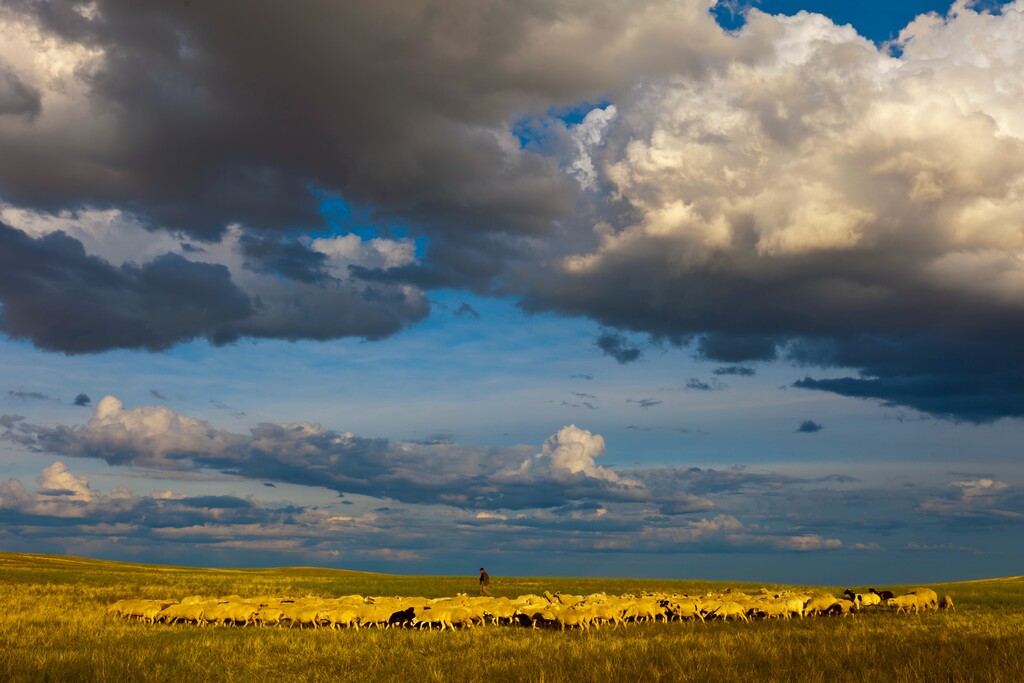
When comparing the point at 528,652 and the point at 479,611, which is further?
the point at 479,611

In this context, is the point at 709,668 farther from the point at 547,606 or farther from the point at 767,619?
the point at 767,619

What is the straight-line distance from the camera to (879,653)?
1786 centimetres

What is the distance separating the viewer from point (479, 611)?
27219mm

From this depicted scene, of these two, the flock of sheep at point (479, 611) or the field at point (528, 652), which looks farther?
the flock of sheep at point (479, 611)

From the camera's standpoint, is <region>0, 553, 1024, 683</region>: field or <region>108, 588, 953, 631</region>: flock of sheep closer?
<region>0, 553, 1024, 683</region>: field

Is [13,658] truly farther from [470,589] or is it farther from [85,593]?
[470,589]

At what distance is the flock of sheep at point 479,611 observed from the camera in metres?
26.8

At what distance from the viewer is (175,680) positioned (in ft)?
53.4

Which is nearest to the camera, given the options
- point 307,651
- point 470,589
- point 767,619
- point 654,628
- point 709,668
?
point 709,668

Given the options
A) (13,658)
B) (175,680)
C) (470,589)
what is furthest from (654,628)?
(470,589)

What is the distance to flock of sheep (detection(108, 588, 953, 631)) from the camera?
26766 millimetres

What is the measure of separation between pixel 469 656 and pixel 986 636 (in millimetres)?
14323

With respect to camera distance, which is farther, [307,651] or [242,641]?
[242,641]

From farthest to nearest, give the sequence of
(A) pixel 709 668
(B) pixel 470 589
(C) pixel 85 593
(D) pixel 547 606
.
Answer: (B) pixel 470 589
(C) pixel 85 593
(D) pixel 547 606
(A) pixel 709 668
